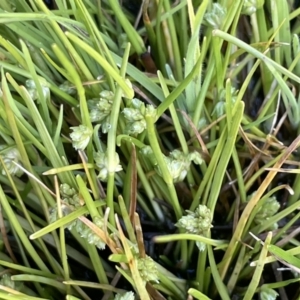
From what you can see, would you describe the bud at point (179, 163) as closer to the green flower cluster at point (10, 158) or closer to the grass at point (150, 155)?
the grass at point (150, 155)

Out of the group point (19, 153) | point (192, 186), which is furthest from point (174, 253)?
point (19, 153)

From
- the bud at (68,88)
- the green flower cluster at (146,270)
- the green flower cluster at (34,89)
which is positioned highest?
the green flower cluster at (34,89)

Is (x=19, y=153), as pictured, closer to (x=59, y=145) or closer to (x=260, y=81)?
(x=59, y=145)

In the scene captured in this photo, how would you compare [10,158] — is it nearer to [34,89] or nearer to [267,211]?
[34,89]

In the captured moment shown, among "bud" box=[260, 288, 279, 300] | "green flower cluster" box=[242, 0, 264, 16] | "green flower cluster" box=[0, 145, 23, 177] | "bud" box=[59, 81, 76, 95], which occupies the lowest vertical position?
"bud" box=[260, 288, 279, 300]

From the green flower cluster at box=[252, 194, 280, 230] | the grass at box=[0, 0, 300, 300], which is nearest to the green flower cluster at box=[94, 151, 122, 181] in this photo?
the grass at box=[0, 0, 300, 300]

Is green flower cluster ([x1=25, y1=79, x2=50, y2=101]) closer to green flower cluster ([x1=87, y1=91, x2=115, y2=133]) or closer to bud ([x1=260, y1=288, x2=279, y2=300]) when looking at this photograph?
green flower cluster ([x1=87, y1=91, x2=115, y2=133])

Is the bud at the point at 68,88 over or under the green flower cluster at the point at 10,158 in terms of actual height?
over

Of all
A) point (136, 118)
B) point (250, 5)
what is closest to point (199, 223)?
point (136, 118)

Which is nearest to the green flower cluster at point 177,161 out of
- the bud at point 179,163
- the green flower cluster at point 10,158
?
the bud at point 179,163
